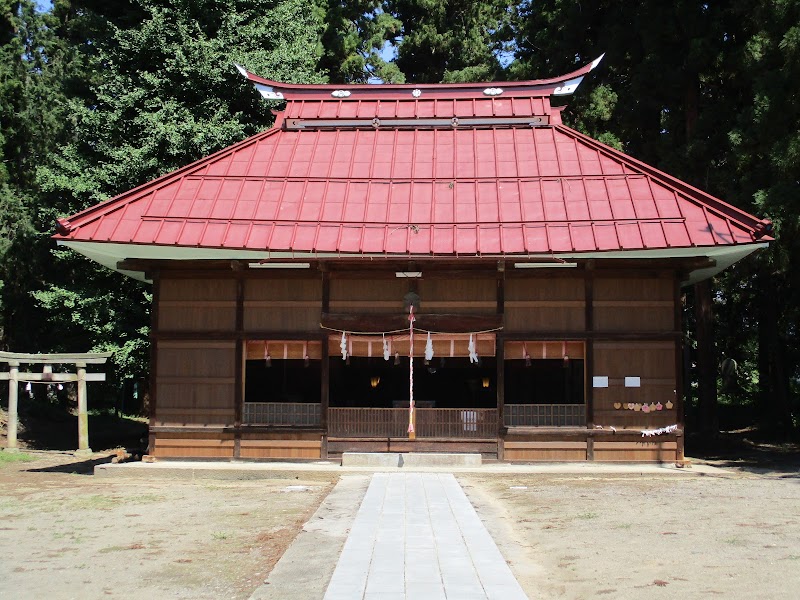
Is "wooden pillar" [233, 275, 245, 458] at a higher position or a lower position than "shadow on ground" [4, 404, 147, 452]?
higher

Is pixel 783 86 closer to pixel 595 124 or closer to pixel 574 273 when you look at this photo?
pixel 574 273

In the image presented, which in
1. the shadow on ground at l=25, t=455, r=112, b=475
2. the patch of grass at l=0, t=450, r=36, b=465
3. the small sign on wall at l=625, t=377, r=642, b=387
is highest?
the small sign on wall at l=625, t=377, r=642, b=387

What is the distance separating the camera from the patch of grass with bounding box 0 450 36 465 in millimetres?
18062


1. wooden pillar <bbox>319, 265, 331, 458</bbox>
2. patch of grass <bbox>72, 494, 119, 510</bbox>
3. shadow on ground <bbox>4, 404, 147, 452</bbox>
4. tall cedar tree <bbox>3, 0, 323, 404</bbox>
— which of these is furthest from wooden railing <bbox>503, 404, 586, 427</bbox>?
shadow on ground <bbox>4, 404, 147, 452</bbox>

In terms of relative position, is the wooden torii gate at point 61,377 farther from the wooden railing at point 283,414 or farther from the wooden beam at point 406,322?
the wooden beam at point 406,322

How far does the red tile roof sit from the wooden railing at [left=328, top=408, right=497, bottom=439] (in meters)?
3.03

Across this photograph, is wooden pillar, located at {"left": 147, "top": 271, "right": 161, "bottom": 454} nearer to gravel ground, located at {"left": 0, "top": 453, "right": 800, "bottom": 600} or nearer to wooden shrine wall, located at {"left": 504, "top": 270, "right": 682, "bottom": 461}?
gravel ground, located at {"left": 0, "top": 453, "right": 800, "bottom": 600}

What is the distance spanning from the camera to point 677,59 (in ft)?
69.7

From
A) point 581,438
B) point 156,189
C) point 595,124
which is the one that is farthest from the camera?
point 595,124

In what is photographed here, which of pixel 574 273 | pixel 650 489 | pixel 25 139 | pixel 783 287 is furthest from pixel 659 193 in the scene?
pixel 25 139

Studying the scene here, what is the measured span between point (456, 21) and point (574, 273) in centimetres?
2374

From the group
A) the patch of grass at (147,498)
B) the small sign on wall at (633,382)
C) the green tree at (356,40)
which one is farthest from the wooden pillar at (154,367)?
the green tree at (356,40)

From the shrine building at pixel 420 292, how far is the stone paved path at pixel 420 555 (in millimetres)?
4090

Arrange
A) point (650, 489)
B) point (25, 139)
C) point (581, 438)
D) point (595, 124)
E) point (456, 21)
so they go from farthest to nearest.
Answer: point (456, 21), point (25, 139), point (595, 124), point (581, 438), point (650, 489)
